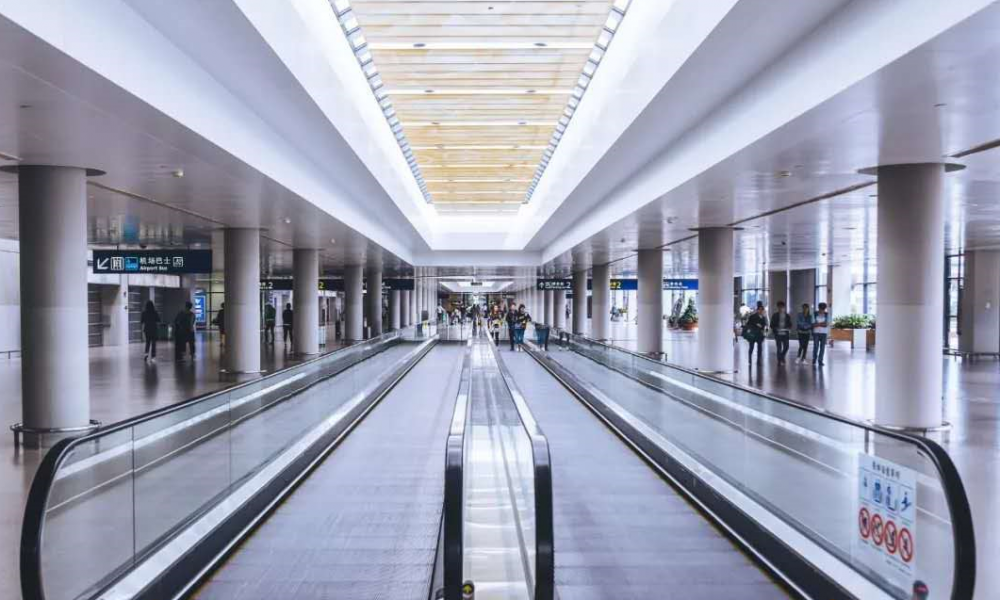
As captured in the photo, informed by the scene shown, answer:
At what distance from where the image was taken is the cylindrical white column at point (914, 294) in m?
10.9

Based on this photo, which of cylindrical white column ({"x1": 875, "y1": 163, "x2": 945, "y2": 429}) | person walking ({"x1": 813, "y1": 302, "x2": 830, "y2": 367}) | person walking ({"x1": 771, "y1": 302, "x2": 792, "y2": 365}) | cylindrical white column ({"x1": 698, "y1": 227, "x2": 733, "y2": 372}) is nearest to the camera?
cylindrical white column ({"x1": 875, "y1": 163, "x2": 945, "y2": 429})

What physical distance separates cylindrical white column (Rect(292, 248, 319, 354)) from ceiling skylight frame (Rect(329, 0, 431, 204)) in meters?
9.32

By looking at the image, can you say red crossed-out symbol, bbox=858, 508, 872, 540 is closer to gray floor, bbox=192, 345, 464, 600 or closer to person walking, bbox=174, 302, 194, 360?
gray floor, bbox=192, 345, 464, 600

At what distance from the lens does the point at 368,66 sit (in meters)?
12.8

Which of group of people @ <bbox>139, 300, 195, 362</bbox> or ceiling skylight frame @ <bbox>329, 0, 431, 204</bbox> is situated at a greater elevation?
ceiling skylight frame @ <bbox>329, 0, 431, 204</bbox>

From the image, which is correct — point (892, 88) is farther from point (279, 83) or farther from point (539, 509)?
point (279, 83)

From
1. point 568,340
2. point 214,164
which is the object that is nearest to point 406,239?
point 568,340

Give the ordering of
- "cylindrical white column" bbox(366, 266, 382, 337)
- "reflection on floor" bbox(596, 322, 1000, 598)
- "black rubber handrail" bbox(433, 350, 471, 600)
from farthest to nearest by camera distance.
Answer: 1. "cylindrical white column" bbox(366, 266, 382, 337)
2. "reflection on floor" bbox(596, 322, 1000, 598)
3. "black rubber handrail" bbox(433, 350, 471, 600)

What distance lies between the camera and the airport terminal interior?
5203 millimetres

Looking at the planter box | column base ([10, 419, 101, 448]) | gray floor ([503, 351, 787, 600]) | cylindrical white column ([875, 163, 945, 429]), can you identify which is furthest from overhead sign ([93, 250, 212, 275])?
the planter box

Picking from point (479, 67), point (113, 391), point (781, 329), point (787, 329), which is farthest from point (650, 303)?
point (113, 391)

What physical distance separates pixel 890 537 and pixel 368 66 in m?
10.7

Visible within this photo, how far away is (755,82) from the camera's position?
9133 mm

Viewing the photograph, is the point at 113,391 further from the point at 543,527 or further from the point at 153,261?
the point at 543,527
